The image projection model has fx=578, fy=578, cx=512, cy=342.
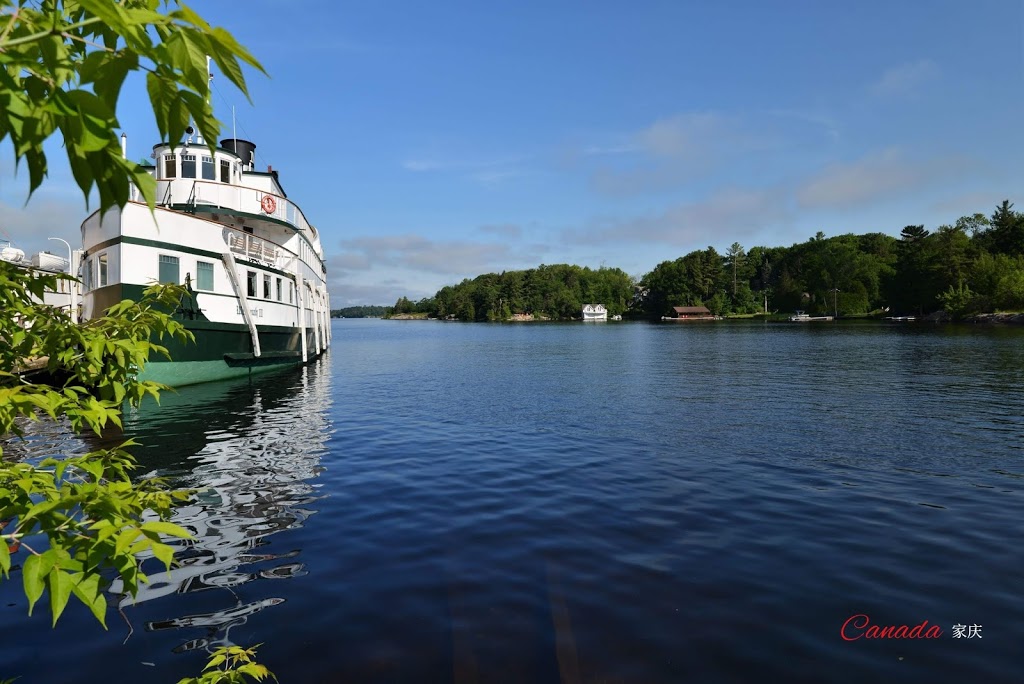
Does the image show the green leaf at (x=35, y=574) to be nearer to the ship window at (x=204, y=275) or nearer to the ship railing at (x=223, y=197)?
the ship window at (x=204, y=275)

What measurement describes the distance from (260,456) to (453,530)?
7.49 m

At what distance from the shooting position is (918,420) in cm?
1809

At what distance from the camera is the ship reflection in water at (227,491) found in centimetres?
689

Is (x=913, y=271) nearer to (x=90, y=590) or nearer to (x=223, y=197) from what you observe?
(x=223, y=197)

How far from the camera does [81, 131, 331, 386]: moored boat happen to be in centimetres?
2331

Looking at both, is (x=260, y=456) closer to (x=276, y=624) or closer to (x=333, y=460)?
(x=333, y=460)

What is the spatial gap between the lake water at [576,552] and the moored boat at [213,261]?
722 cm

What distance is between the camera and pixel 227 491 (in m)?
11.5

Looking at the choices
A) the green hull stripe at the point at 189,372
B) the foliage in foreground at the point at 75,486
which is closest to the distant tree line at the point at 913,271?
the green hull stripe at the point at 189,372

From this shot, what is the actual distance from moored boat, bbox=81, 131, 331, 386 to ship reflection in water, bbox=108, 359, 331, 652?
3.14 m

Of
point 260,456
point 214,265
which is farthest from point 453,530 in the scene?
point 214,265

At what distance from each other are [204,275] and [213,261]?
787 millimetres

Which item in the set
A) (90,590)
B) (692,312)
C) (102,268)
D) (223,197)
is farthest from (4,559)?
(692,312)
